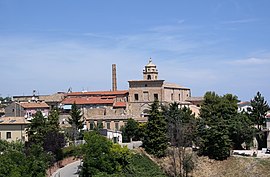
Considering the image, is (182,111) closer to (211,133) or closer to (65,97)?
(211,133)

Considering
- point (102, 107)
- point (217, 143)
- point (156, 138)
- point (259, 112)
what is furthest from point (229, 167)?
point (102, 107)

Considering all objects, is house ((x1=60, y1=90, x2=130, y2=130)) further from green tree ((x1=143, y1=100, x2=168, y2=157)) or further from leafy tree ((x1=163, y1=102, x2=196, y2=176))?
green tree ((x1=143, y1=100, x2=168, y2=157))

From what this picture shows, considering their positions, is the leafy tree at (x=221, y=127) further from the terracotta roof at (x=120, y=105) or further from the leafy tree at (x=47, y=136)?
the leafy tree at (x=47, y=136)

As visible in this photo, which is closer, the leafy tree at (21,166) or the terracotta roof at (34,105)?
the leafy tree at (21,166)

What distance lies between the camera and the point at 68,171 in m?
40.0

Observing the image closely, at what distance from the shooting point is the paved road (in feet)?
125

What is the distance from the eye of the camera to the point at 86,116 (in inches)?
2783

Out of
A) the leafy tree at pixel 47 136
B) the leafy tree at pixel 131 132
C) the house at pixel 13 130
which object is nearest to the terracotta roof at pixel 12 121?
the house at pixel 13 130

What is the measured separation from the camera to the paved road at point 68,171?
38.0 meters

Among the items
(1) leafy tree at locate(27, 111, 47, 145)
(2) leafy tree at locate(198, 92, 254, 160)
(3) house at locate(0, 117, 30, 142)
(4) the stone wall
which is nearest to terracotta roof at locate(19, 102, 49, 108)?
(3) house at locate(0, 117, 30, 142)

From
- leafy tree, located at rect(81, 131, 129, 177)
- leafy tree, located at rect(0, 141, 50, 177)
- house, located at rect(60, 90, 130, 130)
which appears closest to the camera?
leafy tree, located at rect(0, 141, 50, 177)

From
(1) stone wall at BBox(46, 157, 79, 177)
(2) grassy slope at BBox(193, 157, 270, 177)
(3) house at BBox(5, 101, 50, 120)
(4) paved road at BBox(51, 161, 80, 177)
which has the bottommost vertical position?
(2) grassy slope at BBox(193, 157, 270, 177)

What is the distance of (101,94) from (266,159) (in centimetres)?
3612

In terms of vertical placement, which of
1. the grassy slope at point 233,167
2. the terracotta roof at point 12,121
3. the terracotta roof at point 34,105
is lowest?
the grassy slope at point 233,167
